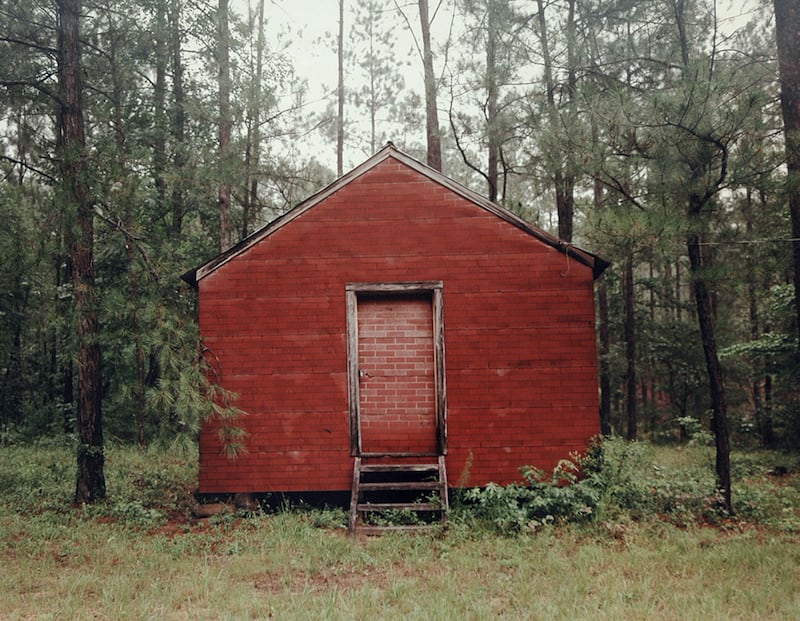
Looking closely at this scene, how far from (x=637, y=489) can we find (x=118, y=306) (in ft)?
21.1

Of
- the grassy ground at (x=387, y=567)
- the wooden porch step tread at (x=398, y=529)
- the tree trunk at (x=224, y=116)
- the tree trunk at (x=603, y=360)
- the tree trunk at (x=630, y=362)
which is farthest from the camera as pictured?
the tree trunk at (x=630, y=362)

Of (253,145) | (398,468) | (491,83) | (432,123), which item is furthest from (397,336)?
(253,145)

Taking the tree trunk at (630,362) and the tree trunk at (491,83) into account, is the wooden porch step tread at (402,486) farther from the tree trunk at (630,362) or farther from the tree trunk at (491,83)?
the tree trunk at (630,362)

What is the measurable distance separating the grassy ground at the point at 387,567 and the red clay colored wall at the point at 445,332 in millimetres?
927

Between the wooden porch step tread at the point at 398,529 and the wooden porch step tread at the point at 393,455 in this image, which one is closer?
the wooden porch step tread at the point at 398,529

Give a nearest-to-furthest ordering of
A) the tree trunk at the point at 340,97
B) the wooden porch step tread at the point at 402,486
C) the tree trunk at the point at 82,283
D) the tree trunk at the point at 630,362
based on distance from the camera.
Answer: the wooden porch step tread at the point at 402,486 < the tree trunk at the point at 82,283 < the tree trunk at the point at 630,362 < the tree trunk at the point at 340,97

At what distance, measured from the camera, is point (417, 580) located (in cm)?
518

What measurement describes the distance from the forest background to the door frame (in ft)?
5.33

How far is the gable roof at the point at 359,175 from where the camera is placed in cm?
769

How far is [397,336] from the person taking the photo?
7.77 metres

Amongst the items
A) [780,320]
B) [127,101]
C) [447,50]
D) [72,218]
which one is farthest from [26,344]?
[780,320]

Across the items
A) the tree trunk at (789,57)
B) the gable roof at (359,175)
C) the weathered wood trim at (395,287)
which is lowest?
the weathered wood trim at (395,287)

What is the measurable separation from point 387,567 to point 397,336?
2.94 metres

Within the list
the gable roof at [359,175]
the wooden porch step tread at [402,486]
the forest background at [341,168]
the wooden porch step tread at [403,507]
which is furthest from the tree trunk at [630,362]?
the wooden porch step tread at [403,507]
